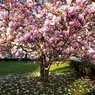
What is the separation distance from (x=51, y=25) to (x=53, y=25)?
0.38ft

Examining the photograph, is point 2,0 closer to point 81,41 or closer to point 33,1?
point 33,1

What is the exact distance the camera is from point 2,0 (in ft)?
34.6

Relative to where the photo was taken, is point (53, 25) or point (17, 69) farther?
point (17, 69)

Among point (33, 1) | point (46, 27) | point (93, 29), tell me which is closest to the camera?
point (46, 27)

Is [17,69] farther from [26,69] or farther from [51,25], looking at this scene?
[51,25]

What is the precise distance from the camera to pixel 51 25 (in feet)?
28.7

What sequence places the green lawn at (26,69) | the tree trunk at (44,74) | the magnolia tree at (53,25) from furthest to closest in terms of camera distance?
the green lawn at (26,69) → the tree trunk at (44,74) → the magnolia tree at (53,25)

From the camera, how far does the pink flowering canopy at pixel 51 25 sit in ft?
28.1

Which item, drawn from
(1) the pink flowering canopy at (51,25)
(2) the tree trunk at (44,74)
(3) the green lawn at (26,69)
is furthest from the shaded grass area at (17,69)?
(1) the pink flowering canopy at (51,25)

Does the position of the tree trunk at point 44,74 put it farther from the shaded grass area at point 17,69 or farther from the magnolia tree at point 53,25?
the shaded grass area at point 17,69

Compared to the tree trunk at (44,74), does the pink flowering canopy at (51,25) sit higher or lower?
higher

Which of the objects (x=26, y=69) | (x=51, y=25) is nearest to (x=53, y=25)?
(x=51, y=25)

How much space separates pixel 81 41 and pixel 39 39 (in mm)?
1608

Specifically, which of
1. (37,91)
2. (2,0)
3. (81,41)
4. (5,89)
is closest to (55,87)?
(37,91)
